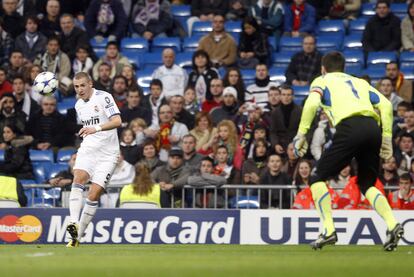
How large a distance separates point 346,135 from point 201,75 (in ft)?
29.6

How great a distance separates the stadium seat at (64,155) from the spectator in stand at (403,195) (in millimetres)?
6274

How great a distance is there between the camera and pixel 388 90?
2025 cm

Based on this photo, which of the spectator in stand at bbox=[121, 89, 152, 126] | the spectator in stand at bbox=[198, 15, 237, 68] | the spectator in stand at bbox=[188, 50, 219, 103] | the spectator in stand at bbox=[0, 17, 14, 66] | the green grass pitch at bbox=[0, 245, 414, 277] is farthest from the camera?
the spectator in stand at bbox=[0, 17, 14, 66]

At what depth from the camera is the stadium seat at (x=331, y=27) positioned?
23.8 metres

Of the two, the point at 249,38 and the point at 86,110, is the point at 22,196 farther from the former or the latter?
the point at 249,38

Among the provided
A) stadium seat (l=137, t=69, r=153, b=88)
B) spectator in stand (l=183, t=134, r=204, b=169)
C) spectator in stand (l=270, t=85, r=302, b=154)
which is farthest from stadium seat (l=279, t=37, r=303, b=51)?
spectator in stand (l=183, t=134, r=204, b=169)

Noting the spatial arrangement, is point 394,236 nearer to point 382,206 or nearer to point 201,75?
point 382,206

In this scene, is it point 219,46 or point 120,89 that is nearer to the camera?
point 120,89

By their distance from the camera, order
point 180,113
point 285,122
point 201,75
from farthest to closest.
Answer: point 201,75, point 180,113, point 285,122

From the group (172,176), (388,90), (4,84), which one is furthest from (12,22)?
(388,90)

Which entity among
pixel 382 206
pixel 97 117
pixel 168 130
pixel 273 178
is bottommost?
pixel 273 178

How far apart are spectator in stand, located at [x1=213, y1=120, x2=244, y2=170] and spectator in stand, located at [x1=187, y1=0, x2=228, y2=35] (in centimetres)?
540

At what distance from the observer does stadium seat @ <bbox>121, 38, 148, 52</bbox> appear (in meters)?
24.4

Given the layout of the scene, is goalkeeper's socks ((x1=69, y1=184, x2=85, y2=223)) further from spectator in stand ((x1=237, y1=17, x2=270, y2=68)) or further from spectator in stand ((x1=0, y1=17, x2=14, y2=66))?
spectator in stand ((x1=0, y1=17, x2=14, y2=66))
